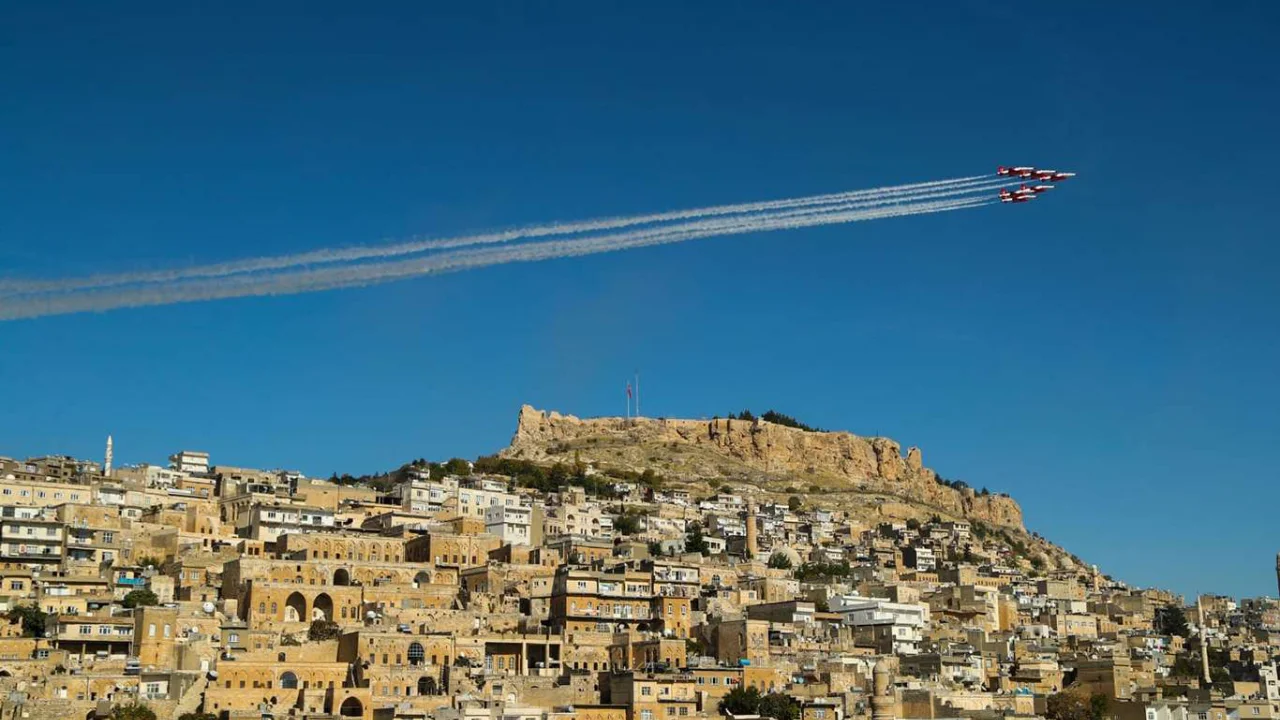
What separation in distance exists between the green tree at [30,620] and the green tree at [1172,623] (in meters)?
80.4

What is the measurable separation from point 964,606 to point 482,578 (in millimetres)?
36841

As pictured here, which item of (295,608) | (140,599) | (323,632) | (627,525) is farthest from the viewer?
(627,525)

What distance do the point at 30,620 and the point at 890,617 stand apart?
46423 millimetres

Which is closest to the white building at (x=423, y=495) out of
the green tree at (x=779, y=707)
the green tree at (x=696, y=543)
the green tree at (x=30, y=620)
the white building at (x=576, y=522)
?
the white building at (x=576, y=522)

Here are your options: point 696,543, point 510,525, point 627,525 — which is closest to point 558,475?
point 627,525

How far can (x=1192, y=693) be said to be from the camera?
79.3 meters

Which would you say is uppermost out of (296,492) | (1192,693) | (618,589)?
(296,492)

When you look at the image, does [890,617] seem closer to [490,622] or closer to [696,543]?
[696,543]

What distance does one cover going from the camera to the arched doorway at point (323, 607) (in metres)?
73.6

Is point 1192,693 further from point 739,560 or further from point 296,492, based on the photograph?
point 296,492

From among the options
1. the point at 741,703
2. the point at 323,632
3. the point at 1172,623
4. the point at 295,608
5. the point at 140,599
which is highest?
the point at 140,599

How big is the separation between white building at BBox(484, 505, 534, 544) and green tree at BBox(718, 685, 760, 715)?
28807 mm

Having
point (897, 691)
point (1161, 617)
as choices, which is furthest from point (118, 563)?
point (1161, 617)

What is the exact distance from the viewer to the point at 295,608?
241 feet
